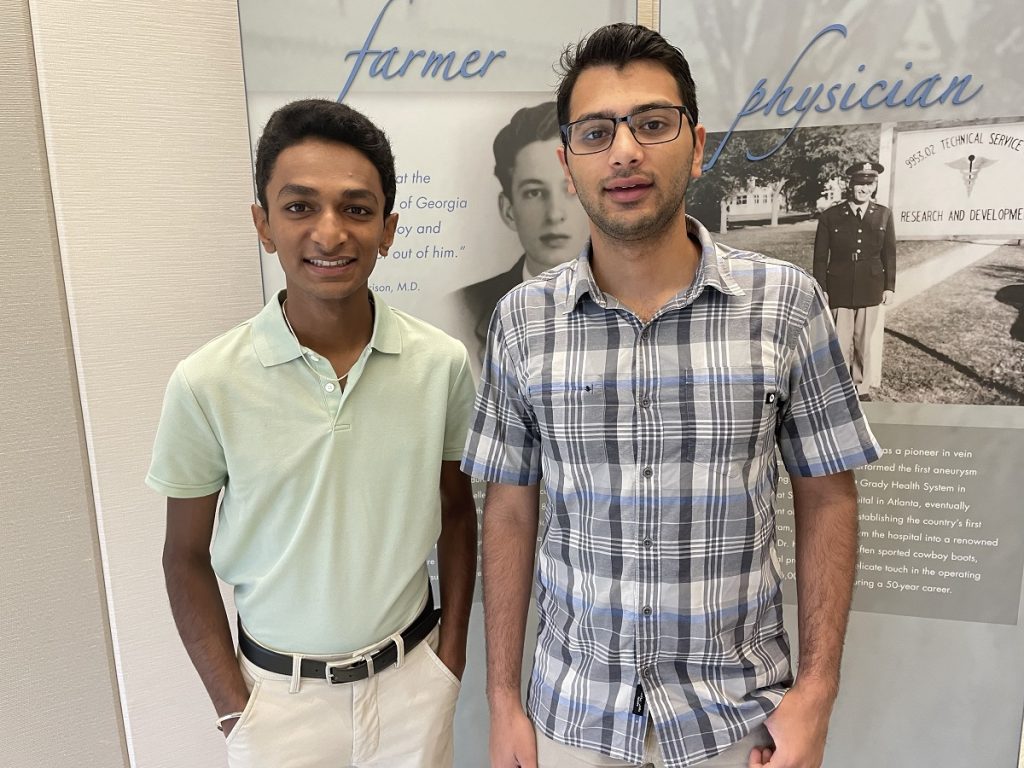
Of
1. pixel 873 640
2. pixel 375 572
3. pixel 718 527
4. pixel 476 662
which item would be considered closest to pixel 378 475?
pixel 375 572

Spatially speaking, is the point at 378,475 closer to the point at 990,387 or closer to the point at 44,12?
the point at 44,12

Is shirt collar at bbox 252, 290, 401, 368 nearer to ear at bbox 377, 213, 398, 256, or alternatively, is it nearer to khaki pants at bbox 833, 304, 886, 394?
ear at bbox 377, 213, 398, 256

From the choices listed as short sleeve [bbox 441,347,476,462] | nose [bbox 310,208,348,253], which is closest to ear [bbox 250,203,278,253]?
nose [bbox 310,208,348,253]

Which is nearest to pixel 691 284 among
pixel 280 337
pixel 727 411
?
pixel 727 411

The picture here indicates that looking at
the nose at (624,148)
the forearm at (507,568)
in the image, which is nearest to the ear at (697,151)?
the nose at (624,148)

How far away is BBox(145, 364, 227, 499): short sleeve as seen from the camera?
1.19 m

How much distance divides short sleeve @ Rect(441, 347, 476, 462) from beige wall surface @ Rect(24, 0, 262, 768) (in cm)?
75

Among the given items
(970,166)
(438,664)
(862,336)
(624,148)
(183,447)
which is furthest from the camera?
(862,336)

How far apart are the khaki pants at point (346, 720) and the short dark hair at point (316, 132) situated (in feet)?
2.97

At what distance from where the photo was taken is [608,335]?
1193 millimetres

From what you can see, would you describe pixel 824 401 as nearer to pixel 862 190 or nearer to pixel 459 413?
pixel 459 413

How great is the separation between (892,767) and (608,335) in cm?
168

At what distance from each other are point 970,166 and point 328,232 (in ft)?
5.06

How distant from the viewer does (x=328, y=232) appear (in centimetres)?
115
